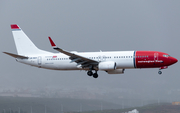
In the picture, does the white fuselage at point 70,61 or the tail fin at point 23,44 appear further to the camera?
the tail fin at point 23,44

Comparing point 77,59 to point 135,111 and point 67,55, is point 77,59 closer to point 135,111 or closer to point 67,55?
point 67,55

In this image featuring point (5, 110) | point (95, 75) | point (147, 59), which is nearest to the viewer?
point (147, 59)

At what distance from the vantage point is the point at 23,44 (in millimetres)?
59844

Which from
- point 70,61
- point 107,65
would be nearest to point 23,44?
point 70,61

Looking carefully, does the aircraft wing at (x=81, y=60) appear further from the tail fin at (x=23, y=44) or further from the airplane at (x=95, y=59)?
the tail fin at (x=23, y=44)

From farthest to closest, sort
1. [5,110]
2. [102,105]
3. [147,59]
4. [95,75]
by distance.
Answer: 1. [102,105]
2. [5,110]
3. [95,75]
4. [147,59]

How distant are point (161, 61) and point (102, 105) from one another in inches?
889

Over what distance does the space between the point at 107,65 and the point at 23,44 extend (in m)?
17.6

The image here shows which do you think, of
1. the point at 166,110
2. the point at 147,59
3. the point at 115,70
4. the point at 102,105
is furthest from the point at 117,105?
the point at 147,59

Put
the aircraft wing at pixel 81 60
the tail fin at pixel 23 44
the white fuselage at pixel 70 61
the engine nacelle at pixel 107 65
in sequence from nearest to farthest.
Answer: the engine nacelle at pixel 107 65 < the aircraft wing at pixel 81 60 < the white fuselage at pixel 70 61 < the tail fin at pixel 23 44

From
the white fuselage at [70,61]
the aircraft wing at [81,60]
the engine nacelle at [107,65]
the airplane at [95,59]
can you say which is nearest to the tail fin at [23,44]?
the airplane at [95,59]

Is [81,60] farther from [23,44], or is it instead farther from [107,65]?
[23,44]

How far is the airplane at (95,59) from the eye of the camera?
166 feet

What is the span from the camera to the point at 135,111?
69.4 meters
